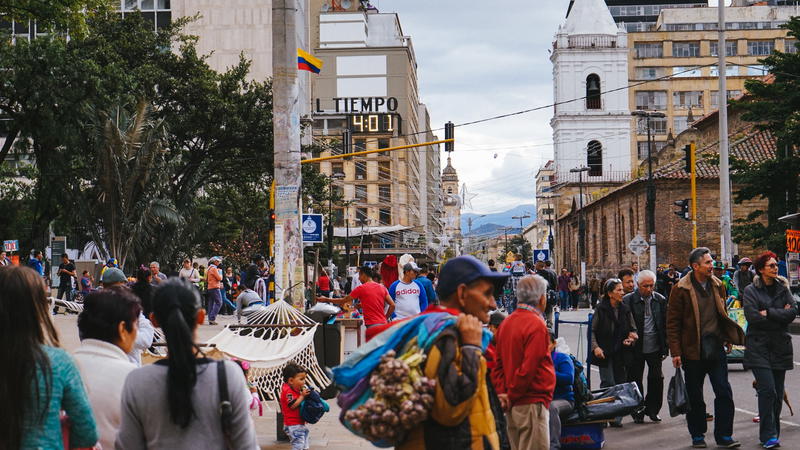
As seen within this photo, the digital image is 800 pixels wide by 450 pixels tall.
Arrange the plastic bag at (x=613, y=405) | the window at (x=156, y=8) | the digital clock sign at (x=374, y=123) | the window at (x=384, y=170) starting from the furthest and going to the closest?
the window at (x=384, y=170), the digital clock sign at (x=374, y=123), the window at (x=156, y=8), the plastic bag at (x=613, y=405)

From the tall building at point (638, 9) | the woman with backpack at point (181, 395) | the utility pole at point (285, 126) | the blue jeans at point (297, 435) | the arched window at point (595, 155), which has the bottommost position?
the blue jeans at point (297, 435)

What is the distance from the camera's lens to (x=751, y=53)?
120 metres

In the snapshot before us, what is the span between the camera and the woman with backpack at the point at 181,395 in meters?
4.16

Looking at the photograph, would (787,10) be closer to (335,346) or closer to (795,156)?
(795,156)

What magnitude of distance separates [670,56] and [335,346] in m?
115

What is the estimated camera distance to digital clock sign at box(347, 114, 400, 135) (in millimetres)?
110438

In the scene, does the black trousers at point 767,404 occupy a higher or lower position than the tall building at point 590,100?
lower

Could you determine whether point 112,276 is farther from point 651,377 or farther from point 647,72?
point 647,72

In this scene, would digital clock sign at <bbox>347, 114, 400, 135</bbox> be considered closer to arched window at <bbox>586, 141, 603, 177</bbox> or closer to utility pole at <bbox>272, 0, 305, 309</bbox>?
arched window at <bbox>586, 141, 603, 177</bbox>

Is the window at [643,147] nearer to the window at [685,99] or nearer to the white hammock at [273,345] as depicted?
the window at [685,99]

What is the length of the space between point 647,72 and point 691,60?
16.6 feet

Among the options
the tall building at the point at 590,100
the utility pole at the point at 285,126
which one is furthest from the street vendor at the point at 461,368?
the tall building at the point at 590,100

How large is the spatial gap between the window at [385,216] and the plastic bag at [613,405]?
102m

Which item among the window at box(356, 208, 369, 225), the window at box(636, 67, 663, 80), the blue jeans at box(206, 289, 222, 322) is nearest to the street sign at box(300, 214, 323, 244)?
the blue jeans at box(206, 289, 222, 322)
